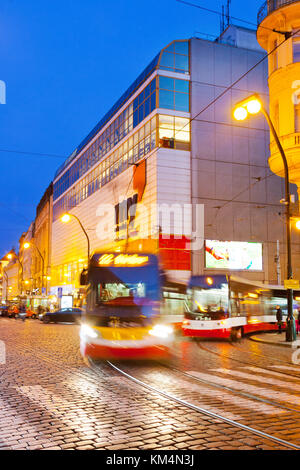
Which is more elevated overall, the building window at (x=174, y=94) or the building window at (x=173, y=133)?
the building window at (x=174, y=94)

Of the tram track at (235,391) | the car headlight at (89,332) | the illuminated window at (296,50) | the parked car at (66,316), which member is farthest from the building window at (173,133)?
the tram track at (235,391)

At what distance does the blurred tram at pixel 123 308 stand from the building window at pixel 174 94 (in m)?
31.9

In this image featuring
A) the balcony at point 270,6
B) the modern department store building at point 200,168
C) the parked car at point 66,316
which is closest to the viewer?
the balcony at point 270,6

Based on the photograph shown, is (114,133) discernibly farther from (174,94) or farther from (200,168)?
(200,168)

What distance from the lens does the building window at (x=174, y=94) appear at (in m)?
43.3

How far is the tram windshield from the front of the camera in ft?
74.7

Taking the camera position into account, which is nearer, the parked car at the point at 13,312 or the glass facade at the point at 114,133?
the glass facade at the point at 114,133

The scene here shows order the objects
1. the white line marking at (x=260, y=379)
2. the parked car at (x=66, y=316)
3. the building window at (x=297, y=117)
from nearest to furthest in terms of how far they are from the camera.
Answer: the white line marking at (x=260, y=379) < the building window at (x=297, y=117) < the parked car at (x=66, y=316)

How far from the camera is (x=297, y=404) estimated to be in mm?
7871

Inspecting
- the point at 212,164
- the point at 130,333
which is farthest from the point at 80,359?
the point at 212,164

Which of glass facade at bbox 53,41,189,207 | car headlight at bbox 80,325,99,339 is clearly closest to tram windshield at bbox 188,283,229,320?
car headlight at bbox 80,325,99,339

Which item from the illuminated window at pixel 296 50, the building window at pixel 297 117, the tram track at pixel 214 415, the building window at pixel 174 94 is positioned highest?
the building window at pixel 174 94

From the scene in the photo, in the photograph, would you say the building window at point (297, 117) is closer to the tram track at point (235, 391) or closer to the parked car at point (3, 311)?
the tram track at point (235, 391)
